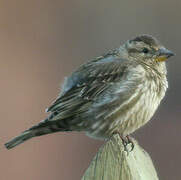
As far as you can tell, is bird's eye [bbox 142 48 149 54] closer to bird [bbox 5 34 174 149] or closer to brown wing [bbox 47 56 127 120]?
bird [bbox 5 34 174 149]

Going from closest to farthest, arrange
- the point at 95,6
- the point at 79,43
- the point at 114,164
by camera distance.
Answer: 1. the point at 114,164
2. the point at 79,43
3. the point at 95,6

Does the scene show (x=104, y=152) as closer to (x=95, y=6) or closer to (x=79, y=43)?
(x=79, y=43)

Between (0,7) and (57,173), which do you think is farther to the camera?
(0,7)

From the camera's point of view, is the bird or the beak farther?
the beak

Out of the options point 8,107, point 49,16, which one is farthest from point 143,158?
point 49,16

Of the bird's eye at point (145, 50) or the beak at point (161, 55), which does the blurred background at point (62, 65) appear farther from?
the beak at point (161, 55)

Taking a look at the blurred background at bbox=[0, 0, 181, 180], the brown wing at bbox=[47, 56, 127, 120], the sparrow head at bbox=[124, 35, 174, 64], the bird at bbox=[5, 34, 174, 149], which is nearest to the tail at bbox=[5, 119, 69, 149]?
the bird at bbox=[5, 34, 174, 149]

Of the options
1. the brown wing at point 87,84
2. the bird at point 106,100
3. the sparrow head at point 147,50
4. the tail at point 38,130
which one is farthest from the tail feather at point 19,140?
the sparrow head at point 147,50
